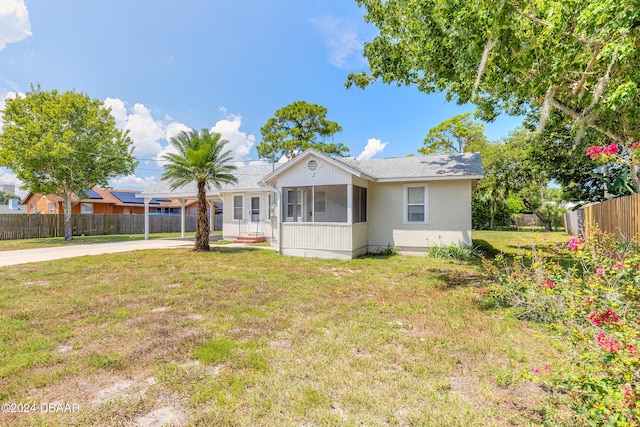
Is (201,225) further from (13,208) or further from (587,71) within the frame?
(13,208)

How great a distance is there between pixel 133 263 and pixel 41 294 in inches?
138

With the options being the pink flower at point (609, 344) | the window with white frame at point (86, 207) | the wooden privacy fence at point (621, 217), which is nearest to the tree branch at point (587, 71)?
the wooden privacy fence at point (621, 217)

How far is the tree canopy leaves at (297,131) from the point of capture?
26.3 m

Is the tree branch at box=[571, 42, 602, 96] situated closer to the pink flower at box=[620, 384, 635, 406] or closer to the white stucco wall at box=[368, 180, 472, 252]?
the white stucco wall at box=[368, 180, 472, 252]

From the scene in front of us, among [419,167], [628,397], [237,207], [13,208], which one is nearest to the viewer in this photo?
[628,397]

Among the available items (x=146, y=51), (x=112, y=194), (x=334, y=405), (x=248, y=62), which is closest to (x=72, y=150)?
(x=146, y=51)

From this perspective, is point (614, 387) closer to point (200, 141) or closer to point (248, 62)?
point (200, 141)

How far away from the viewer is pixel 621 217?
6254 millimetres

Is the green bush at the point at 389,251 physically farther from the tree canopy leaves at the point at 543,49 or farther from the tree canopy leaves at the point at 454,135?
the tree canopy leaves at the point at 454,135

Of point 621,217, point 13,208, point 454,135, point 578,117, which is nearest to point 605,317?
point 621,217

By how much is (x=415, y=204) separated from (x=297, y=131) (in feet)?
59.8

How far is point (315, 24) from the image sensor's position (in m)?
12.5

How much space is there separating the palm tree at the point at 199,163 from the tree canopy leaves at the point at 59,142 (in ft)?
27.6

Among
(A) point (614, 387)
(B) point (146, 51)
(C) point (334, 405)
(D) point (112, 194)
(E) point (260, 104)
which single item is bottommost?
(C) point (334, 405)
